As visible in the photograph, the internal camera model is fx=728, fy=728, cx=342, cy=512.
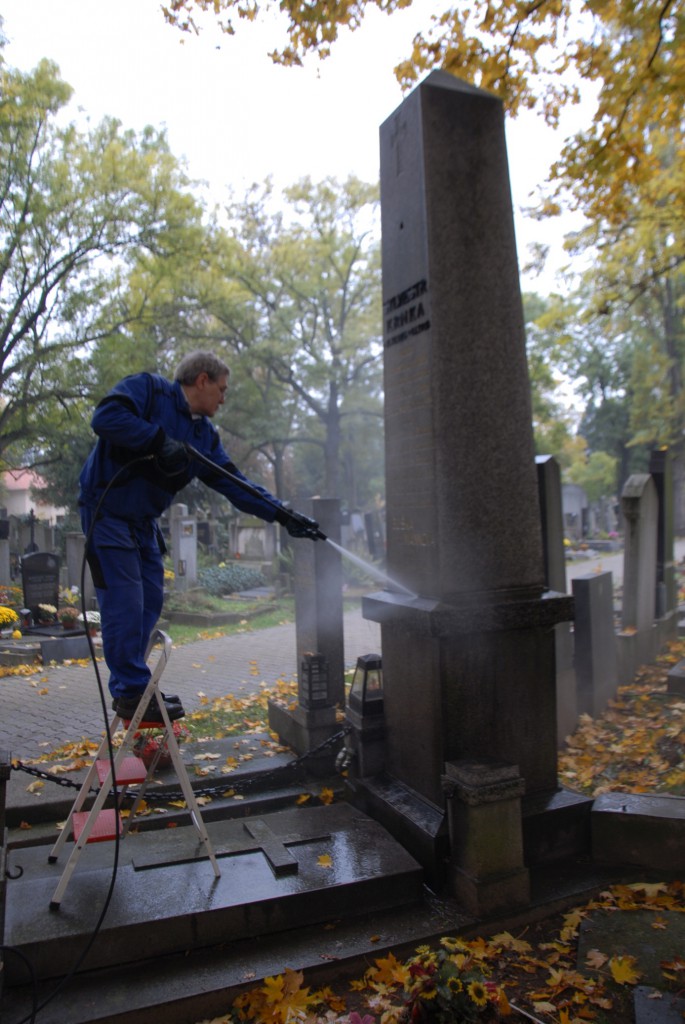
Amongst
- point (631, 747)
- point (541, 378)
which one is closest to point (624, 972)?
point (631, 747)

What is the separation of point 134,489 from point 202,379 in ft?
Answer: 2.14

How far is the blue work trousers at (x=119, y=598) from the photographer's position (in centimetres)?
334

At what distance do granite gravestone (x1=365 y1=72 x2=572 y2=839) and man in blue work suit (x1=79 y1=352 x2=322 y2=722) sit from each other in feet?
3.67

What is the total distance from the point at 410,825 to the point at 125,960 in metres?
1.44

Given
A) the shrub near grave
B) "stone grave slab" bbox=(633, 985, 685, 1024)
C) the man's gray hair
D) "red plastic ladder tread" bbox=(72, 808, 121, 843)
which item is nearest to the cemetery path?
"red plastic ladder tread" bbox=(72, 808, 121, 843)

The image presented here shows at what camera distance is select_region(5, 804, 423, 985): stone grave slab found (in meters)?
2.84

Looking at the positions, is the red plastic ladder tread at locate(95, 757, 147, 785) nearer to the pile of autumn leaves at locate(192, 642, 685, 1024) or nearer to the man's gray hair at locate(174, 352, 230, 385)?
the pile of autumn leaves at locate(192, 642, 685, 1024)

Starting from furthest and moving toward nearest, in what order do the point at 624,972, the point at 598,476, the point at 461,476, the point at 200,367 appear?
the point at 598,476 < the point at 461,476 < the point at 200,367 < the point at 624,972

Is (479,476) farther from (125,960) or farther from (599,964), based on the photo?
(125,960)

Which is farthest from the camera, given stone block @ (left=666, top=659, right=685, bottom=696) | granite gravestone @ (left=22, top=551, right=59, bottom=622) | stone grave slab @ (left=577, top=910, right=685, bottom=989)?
granite gravestone @ (left=22, top=551, right=59, bottom=622)

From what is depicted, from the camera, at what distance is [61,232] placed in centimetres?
1989

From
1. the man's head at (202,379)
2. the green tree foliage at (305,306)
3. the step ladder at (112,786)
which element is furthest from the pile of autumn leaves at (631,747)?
the green tree foliage at (305,306)

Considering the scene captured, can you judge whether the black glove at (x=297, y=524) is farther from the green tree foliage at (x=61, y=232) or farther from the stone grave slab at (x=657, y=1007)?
the green tree foliage at (x=61, y=232)

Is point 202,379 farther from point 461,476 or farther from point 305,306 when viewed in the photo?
point 305,306
